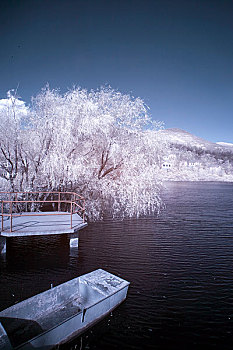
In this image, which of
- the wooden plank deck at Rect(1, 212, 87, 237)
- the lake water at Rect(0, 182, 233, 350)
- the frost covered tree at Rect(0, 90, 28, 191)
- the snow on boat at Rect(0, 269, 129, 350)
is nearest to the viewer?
the snow on boat at Rect(0, 269, 129, 350)

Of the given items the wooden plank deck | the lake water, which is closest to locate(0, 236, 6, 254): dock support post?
the lake water

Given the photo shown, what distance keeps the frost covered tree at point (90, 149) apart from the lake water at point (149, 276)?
3596mm

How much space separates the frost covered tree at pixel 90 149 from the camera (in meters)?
18.1

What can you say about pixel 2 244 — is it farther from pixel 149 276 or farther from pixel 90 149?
pixel 90 149

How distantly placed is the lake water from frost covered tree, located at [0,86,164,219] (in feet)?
11.8

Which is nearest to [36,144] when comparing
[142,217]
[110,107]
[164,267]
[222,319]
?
[110,107]

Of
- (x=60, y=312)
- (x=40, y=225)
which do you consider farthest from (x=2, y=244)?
(x=60, y=312)

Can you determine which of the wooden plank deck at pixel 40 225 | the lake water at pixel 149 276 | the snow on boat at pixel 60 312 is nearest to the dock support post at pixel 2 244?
the lake water at pixel 149 276

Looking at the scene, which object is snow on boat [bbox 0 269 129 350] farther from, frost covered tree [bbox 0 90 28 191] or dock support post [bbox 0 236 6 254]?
frost covered tree [bbox 0 90 28 191]

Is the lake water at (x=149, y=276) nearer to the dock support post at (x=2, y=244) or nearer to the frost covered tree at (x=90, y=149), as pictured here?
the dock support post at (x=2, y=244)

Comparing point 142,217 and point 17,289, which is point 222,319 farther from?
point 142,217

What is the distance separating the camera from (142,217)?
20266mm

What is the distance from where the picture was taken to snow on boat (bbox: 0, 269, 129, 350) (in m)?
5.26

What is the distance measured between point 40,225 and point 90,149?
30.5 ft
